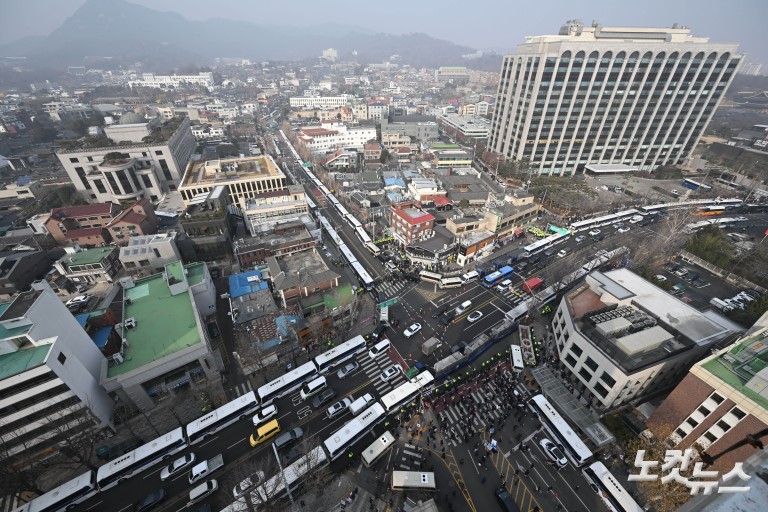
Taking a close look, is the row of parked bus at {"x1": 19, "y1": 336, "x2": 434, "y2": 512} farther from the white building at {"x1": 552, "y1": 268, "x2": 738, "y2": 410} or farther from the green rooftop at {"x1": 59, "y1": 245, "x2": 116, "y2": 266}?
the green rooftop at {"x1": 59, "y1": 245, "x2": 116, "y2": 266}

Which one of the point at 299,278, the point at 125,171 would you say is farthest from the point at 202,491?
the point at 125,171

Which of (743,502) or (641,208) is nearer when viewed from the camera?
(743,502)

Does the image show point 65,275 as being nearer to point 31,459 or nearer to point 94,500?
point 31,459

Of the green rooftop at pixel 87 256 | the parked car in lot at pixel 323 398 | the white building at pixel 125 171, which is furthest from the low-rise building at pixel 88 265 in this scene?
the parked car in lot at pixel 323 398

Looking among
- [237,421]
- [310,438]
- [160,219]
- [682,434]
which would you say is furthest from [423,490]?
[160,219]

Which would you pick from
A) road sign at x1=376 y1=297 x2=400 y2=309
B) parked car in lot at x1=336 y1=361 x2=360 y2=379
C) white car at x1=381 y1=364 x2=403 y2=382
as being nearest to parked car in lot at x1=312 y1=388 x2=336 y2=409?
parked car in lot at x1=336 y1=361 x2=360 y2=379

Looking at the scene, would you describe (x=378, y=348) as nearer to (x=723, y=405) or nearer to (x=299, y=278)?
(x=299, y=278)
